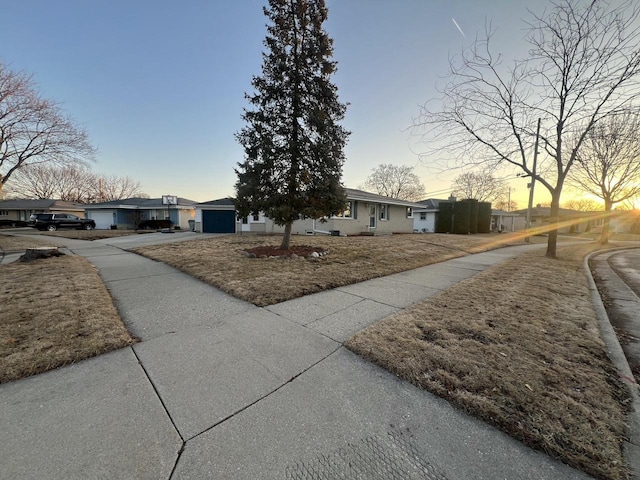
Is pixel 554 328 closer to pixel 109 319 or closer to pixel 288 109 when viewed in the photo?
pixel 109 319

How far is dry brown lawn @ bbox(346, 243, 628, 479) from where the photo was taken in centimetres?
178

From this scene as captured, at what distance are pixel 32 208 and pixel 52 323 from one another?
4888 cm

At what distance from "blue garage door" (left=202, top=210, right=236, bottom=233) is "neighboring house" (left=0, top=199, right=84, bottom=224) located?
26791 millimetres

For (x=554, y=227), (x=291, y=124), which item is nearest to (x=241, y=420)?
(x=291, y=124)

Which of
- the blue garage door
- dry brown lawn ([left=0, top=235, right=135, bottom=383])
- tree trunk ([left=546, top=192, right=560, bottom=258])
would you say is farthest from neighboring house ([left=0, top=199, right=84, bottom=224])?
tree trunk ([left=546, top=192, right=560, bottom=258])

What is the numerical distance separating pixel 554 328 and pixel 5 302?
856 centimetres

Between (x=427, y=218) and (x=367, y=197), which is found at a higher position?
(x=367, y=197)

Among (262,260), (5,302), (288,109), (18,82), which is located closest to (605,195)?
(288,109)

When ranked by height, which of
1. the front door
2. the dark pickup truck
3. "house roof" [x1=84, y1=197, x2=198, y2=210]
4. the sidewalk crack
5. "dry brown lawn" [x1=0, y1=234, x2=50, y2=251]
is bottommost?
the sidewalk crack

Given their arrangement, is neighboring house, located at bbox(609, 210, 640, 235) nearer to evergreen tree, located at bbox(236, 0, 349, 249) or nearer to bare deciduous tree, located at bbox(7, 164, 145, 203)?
evergreen tree, located at bbox(236, 0, 349, 249)

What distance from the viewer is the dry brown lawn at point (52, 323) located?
2.60 metres

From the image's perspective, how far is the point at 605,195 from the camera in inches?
654

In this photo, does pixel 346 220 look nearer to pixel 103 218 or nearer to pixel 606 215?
pixel 606 215

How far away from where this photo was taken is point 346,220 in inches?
661
